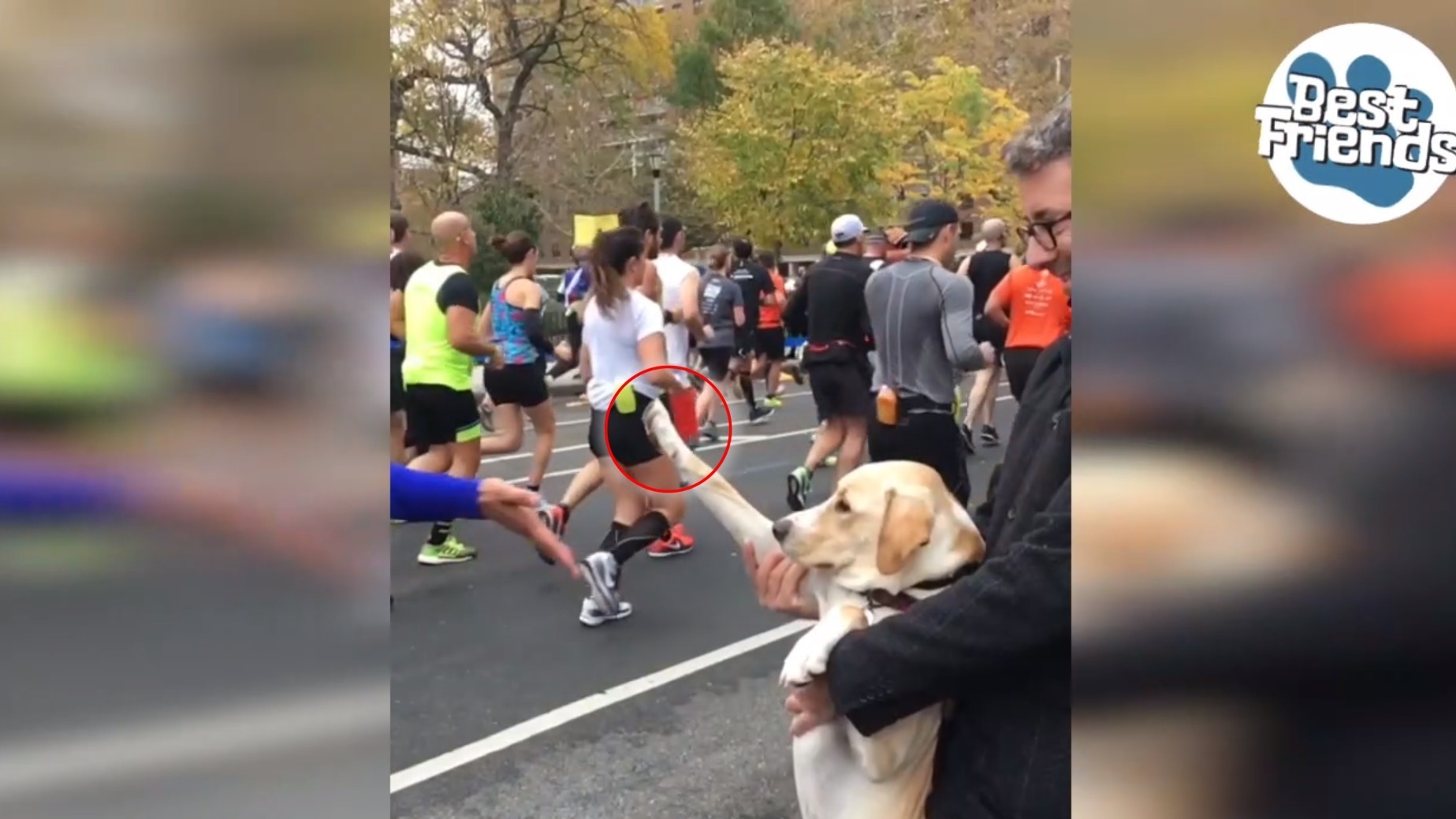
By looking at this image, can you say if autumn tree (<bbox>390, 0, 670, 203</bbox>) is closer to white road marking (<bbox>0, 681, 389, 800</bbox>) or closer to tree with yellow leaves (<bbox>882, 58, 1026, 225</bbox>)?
tree with yellow leaves (<bbox>882, 58, 1026, 225</bbox>)

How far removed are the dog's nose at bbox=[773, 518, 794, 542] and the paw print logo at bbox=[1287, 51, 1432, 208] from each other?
117 centimetres

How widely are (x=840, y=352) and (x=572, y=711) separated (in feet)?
9.93

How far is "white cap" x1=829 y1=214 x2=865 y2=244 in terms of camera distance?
6.83 m

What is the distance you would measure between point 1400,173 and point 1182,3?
0.20m

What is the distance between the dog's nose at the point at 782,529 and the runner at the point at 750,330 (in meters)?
9.77

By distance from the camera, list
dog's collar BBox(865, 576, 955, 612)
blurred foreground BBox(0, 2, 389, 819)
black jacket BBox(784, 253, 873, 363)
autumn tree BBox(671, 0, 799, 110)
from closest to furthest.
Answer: blurred foreground BBox(0, 2, 389, 819) < dog's collar BBox(865, 576, 955, 612) < black jacket BBox(784, 253, 873, 363) < autumn tree BBox(671, 0, 799, 110)

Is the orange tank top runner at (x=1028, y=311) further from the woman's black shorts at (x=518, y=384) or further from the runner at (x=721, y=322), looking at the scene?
the runner at (x=721, y=322)

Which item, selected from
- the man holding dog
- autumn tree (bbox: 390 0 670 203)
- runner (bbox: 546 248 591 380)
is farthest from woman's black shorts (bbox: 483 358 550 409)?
autumn tree (bbox: 390 0 670 203)

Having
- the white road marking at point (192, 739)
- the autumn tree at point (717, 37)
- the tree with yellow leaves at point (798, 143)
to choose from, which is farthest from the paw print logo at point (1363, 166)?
the autumn tree at point (717, 37)

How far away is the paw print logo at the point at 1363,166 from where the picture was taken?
0.88m

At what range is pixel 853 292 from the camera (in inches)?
265

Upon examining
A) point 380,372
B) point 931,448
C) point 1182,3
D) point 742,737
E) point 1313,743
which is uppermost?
Answer: point 1182,3

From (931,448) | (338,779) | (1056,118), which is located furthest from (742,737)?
(338,779)

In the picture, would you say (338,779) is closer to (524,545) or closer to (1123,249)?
(1123,249)
